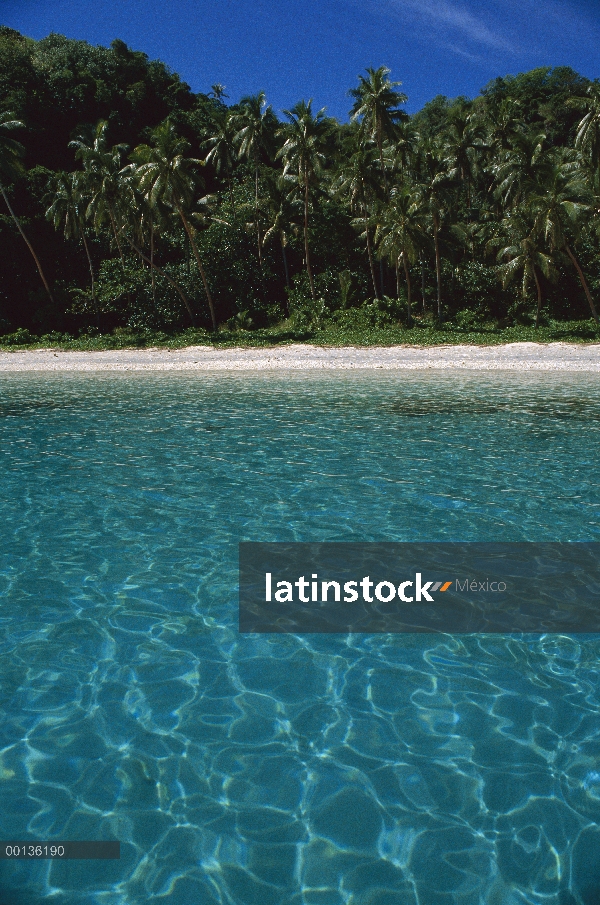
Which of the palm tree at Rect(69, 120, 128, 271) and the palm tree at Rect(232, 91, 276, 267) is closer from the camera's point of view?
the palm tree at Rect(69, 120, 128, 271)

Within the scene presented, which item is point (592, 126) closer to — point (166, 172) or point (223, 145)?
point (223, 145)

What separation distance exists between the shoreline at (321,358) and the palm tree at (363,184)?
11744 mm

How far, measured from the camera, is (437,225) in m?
41.2

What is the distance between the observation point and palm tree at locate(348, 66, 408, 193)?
46.0 m

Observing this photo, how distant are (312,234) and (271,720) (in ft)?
156

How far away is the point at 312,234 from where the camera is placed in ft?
161

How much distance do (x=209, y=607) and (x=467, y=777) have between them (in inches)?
146

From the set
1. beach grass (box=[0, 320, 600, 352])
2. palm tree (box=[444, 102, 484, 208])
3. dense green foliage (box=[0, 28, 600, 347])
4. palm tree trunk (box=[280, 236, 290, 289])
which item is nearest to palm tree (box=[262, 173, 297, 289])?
dense green foliage (box=[0, 28, 600, 347])

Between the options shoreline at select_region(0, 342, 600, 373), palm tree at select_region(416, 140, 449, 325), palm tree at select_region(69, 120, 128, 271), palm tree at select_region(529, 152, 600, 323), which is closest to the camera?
shoreline at select_region(0, 342, 600, 373)

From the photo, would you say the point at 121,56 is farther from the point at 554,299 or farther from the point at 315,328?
the point at 554,299

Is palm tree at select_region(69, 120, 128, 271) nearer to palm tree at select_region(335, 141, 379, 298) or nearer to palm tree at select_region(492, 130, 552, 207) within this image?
palm tree at select_region(335, 141, 379, 298)

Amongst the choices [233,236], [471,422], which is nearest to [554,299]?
[233,236]

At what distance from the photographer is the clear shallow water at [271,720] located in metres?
4.17

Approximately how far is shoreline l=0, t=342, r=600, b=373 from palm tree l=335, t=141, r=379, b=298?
11744mm
